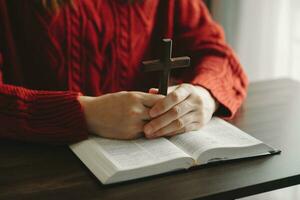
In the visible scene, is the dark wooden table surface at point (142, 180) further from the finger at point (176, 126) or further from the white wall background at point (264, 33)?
the white wall background at point (264, 33)

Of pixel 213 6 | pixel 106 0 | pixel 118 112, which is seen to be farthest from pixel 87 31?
pixel 213 6

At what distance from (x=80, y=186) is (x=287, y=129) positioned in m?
0.56

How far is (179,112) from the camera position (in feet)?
3.76

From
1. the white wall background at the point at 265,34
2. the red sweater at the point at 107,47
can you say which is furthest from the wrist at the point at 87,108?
the white wall background at the point at 265,34

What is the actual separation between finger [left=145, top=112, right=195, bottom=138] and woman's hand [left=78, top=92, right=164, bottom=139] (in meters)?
0.04

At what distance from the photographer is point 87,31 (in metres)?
1.42

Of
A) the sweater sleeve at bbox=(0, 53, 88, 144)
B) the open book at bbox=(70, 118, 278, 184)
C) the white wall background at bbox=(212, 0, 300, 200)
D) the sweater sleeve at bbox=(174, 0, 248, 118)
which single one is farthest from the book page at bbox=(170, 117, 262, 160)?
the white wall background at bbox=(212, 0, 300, 200)

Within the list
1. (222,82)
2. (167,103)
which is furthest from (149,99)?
(222,82)

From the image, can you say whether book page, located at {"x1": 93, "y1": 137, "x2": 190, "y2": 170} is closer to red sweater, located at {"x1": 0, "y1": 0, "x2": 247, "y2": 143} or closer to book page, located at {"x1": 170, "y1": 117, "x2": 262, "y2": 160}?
book page, located at {"x1": 170, "y1": 117, "x2": 262, "y2": 160}

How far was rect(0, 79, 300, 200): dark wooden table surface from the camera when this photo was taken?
0.94 meters

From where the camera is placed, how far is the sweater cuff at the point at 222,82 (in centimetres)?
131

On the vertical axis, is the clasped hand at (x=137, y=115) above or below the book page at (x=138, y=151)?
above

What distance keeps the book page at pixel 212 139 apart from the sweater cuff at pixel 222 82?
9 centimetres

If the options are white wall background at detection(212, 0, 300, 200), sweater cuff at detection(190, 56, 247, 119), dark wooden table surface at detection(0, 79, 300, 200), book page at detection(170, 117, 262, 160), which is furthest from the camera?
white wall background at detection(212, 0, 300, 200)
